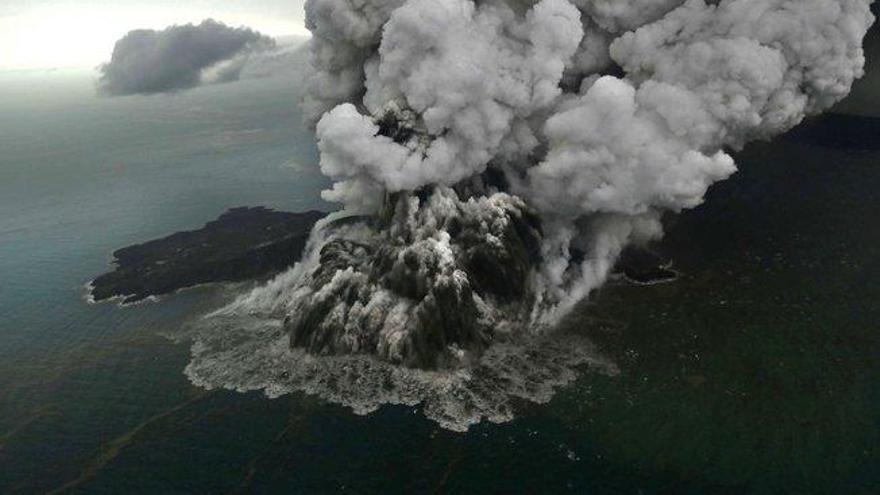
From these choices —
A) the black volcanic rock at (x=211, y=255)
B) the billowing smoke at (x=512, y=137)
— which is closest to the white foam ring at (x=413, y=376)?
the billowing smoke at (x=512, y=137)

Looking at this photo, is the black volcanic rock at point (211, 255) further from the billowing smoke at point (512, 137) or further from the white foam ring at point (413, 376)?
the white foam ring at point (413, 376)

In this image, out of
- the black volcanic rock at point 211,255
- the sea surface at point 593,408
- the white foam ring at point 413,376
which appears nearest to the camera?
the sea surface at point 593,408

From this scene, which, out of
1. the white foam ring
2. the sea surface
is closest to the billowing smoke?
the white foam ring

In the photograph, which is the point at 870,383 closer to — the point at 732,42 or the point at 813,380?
the point at 813,380

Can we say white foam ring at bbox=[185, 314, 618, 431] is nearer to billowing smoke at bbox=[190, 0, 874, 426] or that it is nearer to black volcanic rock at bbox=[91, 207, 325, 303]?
billowing smoke at bbox=[190, 0, 874, 426]

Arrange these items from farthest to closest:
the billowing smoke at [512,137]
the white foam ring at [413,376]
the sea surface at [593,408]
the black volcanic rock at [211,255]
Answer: the black volcanic rock at [211,255] < the billowing smoke at [512,137] < the white foam ring at [413,376] < the sea surface at [593,408]

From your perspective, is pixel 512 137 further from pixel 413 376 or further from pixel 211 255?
pixel 211 255

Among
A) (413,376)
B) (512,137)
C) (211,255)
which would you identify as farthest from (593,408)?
(211,255)
